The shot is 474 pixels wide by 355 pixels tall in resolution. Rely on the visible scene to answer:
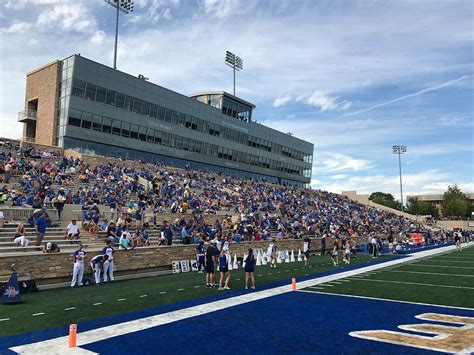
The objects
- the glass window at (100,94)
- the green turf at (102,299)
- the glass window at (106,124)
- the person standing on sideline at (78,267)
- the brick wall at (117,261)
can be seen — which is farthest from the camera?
the glass window at (106,124)

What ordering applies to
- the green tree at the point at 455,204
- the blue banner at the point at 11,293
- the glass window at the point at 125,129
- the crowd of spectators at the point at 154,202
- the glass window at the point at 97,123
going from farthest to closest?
1. the green tree at the point at 455,204
2. the glass window at the point at 125,129
3. the glass window at the point at 97,123
4. the crowd of spectators at the point at 154,202
5. the blue banner at the point at 11,293

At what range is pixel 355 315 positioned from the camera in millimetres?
9781

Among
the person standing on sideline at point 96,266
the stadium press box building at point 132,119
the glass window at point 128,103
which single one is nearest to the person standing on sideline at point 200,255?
the person standing on sideline at point 96,266

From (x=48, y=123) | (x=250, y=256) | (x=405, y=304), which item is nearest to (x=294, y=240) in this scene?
(x=250, y=256)

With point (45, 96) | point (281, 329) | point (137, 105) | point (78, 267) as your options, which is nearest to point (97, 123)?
point (137, 105)

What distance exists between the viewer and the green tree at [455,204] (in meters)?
85.0

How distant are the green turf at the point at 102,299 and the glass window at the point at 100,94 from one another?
→ 26.8 metres

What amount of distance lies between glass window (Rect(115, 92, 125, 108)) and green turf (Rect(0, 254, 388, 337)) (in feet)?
90.0

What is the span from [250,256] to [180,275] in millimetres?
4911

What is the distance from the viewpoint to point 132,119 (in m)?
41.7

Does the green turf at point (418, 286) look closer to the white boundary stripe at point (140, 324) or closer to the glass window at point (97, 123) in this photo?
the white boundary stripe at point (140, 324)

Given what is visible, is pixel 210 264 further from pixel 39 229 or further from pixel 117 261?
pixel 39 229

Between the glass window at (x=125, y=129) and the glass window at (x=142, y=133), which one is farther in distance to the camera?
the glass window at (x=142, y=133)

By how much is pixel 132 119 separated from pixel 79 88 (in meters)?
6.31
